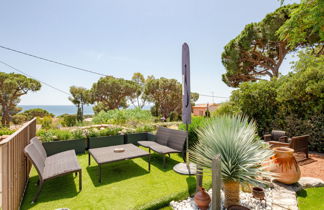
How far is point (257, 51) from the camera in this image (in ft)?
41.4

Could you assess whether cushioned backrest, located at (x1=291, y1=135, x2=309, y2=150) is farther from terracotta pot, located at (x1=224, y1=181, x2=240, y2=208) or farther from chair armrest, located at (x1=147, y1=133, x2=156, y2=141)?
chair armrest, located at (x1=147, y1=133, x2=156, y2=141)

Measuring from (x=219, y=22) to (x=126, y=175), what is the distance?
33.3 ft

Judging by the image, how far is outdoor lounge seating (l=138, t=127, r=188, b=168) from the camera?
4250 mm

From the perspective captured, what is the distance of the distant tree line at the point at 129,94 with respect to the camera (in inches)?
888

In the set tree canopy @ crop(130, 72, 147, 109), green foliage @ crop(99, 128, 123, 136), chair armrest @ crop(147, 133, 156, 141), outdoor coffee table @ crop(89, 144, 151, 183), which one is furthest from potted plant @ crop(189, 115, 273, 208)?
tree canopy @ crop(130, 72, 147, 109)

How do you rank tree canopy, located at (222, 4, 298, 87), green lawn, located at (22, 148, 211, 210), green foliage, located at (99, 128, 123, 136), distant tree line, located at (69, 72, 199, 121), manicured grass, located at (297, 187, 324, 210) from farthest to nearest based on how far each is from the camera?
distant tree line, located at (69, 72, 199, 121)
tree canopy, located at (222, 4, 298, 87)
green foliage, located at (99, 128, 123, 136)
green lawn, located at (22, 148, 211, 210)
manicured grass, located at (297, 187, 324, 210)

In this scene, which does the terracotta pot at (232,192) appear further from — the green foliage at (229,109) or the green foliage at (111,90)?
the green foliage at (111,90)

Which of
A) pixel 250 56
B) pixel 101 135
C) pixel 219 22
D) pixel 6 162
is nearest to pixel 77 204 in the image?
pixel 6 162

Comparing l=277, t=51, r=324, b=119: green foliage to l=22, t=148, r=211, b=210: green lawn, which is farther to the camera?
l=277, t=51, r=324, b=119: green foliage

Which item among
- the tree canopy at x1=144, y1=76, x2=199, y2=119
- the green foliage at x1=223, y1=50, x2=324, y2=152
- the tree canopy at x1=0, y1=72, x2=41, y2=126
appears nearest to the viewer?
the green foliage at x1=223, y1=50, x2=324, y2=152

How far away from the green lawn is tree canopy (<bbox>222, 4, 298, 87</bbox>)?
11.8 m

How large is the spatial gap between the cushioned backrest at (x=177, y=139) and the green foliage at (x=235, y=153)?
72.5 inches

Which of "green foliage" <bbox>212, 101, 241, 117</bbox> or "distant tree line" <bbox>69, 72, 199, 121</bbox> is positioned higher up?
"distant tree line" <bbox>69, 72, 199, 121</bbox>

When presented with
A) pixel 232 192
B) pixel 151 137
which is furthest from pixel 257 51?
pixel 232 192
